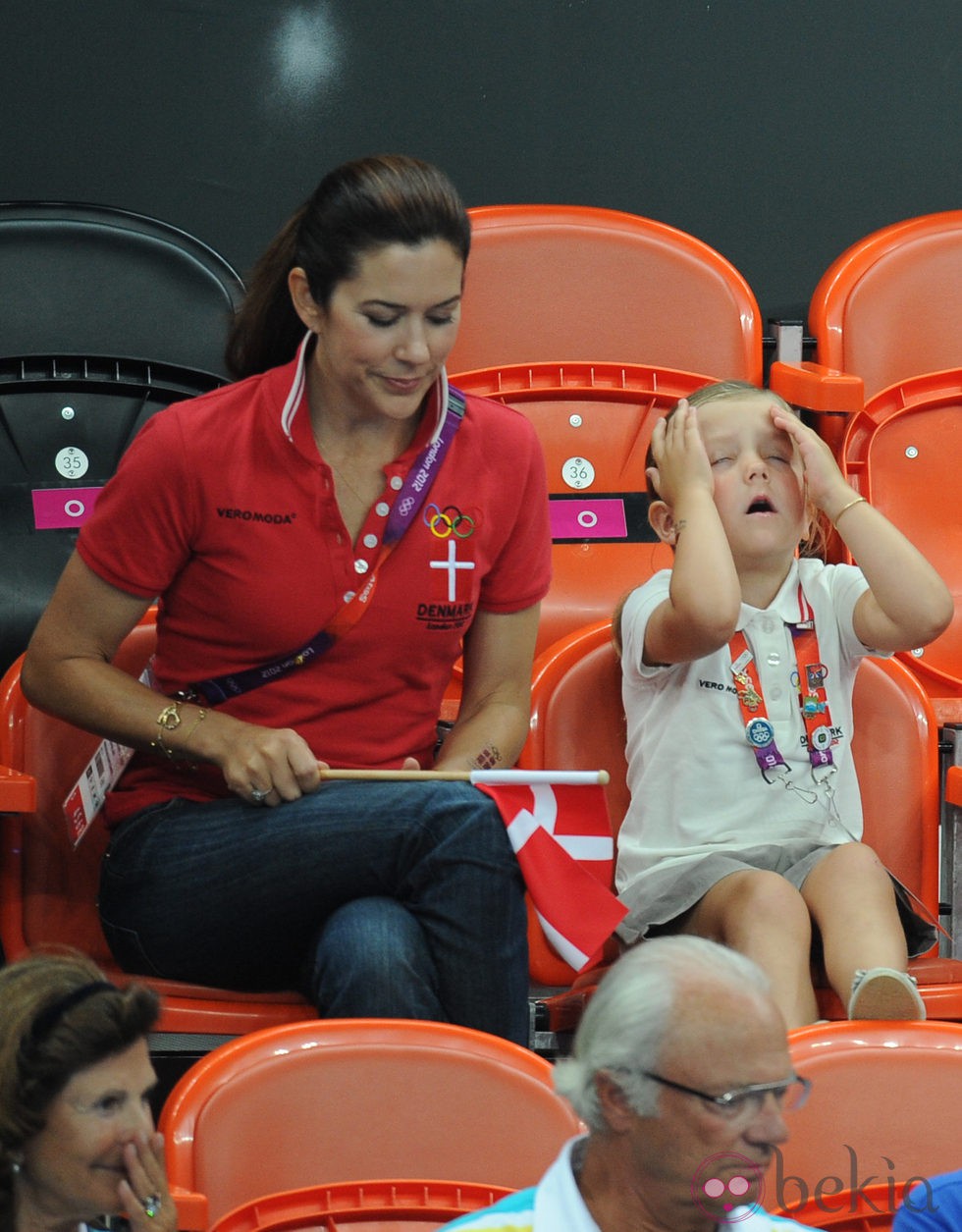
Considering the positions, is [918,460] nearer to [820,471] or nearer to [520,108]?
[820,471]

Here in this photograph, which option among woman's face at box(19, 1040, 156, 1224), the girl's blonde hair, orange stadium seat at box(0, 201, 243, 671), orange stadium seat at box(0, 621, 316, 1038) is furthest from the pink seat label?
woman's face at box(19, 1040, 156, 1224)

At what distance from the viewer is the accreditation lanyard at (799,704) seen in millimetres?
2258

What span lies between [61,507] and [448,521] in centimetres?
89

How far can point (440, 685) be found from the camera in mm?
2156

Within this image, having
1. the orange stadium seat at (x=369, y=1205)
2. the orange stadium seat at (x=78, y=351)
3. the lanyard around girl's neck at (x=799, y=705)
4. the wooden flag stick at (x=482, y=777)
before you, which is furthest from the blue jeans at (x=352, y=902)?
the orange stadium seat at (x=78, y=351)

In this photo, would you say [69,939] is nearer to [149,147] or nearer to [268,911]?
[268,911]

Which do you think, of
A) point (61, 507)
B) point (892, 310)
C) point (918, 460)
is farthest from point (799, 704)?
point (61, 507)

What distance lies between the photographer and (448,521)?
2107mm

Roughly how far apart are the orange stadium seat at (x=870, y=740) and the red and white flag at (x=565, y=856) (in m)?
0.40

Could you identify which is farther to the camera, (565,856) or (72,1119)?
(565,856)

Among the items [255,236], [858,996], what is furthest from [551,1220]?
[255,236]

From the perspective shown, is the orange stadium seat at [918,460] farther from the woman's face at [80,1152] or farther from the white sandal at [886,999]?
the woman's face at [80,1152]

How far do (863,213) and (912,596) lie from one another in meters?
1.53

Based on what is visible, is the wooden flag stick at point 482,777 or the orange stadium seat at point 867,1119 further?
the wooden flag stick at point 482,777
